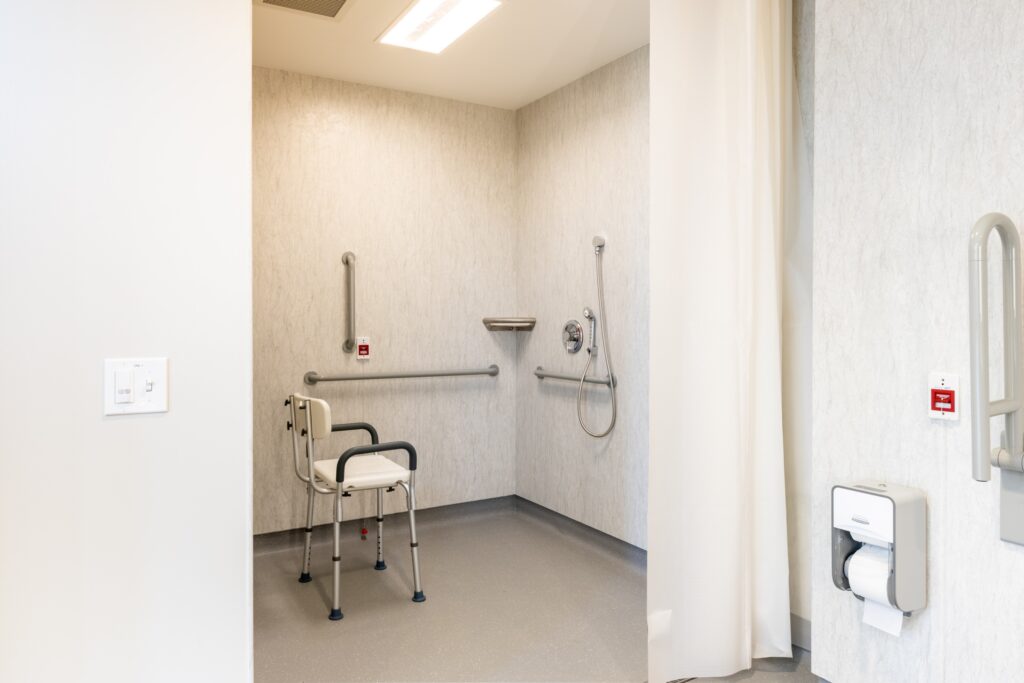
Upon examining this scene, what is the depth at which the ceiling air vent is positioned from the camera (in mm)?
2680

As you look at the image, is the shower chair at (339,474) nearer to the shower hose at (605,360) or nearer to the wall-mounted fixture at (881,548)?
the shower hose at (605,360)

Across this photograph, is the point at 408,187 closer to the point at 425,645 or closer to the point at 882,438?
the point at 425,645

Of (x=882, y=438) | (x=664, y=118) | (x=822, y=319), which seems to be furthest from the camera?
(x=664, y=118)

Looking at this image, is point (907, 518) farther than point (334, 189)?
No

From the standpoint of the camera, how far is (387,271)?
3770 millimetres

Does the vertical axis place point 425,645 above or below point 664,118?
below

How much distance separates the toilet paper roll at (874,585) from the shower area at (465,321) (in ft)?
3.43

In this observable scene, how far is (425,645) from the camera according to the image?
8.09 feet

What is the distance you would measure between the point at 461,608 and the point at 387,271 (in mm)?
1922

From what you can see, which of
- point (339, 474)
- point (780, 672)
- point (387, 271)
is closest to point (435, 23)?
point (387, 271)
